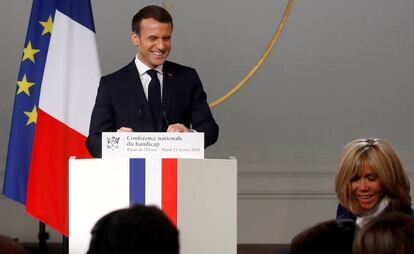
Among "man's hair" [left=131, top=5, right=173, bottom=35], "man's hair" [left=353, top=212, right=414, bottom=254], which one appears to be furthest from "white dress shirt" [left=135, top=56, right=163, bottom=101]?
"man's hair" [left=353, top=212, right=414, bottom=254]

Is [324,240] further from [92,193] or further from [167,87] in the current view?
[167,87]

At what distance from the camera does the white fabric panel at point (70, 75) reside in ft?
18.5

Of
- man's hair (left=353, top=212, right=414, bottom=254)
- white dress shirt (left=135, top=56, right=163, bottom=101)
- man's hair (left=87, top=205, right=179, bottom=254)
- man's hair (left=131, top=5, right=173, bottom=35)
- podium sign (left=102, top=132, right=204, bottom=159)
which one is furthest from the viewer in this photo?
white dress shirt (left=135, top=56, right=163, bottom=101)

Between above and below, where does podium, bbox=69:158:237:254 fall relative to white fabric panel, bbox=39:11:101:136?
below

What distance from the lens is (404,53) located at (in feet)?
24.1

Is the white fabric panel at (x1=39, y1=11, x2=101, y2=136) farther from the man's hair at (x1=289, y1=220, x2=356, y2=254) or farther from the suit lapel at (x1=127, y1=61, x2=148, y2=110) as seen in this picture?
the man's hair at (x1=289, y1=220, x2=356, y2=254)

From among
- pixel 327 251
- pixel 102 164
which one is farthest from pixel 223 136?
pixel 327 251

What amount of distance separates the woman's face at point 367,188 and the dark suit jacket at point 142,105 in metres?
0.74

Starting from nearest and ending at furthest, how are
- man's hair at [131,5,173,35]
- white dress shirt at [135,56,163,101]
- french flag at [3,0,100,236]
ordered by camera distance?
man's hair at [131,5,173,35]
white dress shirt at [135,56,163,101]
french flag at [3,0,100,236]

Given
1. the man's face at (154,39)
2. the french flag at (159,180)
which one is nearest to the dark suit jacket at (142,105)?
the man's face at (154,39)

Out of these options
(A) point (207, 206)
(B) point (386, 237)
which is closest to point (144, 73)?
(A) point (207, 206)

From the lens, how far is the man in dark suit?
13.9 feet

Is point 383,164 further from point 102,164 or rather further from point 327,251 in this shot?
point 327,251

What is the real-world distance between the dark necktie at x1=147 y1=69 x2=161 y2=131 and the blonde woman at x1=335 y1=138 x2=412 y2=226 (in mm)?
920
